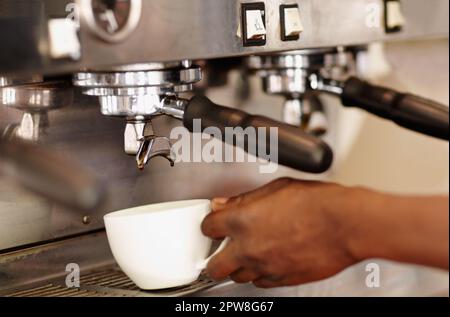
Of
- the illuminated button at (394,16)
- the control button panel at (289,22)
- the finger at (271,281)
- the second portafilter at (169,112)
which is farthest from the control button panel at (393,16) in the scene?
the finger at (271,281)

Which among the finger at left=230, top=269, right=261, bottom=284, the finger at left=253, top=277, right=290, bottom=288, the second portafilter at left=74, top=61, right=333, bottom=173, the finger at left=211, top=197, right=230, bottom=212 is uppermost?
the second portafilter at left=74, top=61, right=333, bottom=173

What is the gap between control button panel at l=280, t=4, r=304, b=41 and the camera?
96cm

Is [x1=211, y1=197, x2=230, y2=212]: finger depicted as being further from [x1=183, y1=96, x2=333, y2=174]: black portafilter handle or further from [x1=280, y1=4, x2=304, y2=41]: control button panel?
[x1=280, y1=4, x2=304, y2=41]: control button panel

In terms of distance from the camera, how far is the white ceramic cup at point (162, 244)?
2.94ft

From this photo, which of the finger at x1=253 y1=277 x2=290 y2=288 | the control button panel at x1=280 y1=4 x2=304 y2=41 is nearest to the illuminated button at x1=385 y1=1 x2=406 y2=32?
the control button panel at x1=280 y1=4 x2=304 y2=41

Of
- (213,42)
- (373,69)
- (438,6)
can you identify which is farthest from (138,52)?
(373,69)

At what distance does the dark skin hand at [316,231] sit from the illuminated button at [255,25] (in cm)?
16

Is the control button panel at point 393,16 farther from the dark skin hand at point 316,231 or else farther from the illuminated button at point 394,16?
the dark skin hand at point 316,231

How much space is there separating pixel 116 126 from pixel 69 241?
0.16m

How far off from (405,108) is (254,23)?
9.1 inches

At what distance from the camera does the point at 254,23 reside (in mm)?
927

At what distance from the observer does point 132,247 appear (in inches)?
35.6

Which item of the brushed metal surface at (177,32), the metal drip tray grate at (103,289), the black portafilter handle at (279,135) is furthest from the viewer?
the metal drip tray grate at (103,289)
